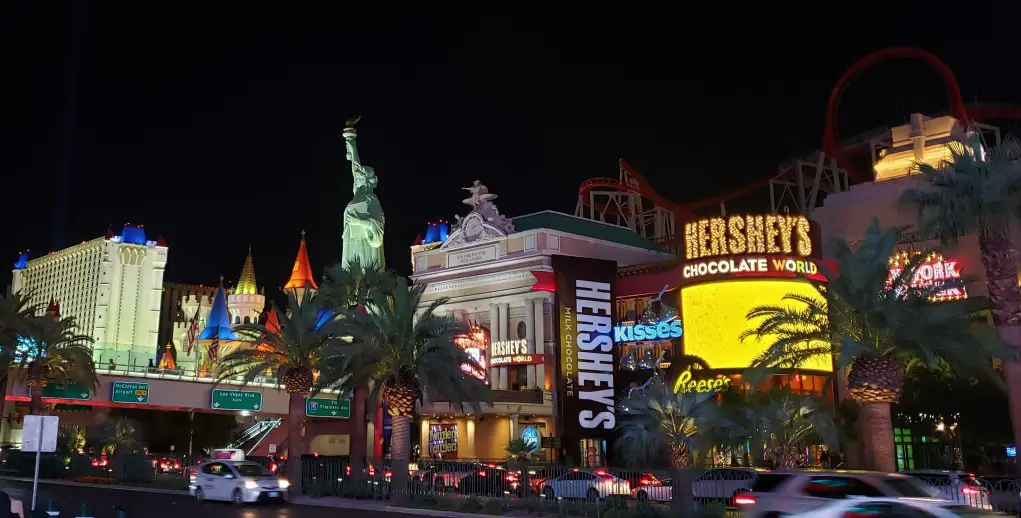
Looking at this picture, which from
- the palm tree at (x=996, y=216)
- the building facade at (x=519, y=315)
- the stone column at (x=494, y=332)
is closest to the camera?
the palm tree at (x=996, y=216)

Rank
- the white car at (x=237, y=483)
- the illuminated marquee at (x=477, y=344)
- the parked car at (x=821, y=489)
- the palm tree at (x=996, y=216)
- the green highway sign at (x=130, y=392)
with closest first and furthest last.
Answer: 1. the parked car at (x=821, y=489)
2. the palm tree at (x=996, y=216)
3. the white car at (x=237, y=483)
4. the green highway sign at (x=130, y=392)
5. the illuminated marquee at (x=477, y=344)

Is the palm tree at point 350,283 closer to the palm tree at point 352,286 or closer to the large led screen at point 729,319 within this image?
the palm tree at point 352,286

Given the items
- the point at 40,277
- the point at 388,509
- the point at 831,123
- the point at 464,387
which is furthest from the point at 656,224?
the point at 40,277

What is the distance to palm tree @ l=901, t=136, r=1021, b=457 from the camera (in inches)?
1067

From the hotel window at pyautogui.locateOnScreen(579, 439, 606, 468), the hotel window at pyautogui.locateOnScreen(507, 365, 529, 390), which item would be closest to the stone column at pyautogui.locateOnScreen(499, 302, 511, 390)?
the hotel window at pyautogui.locateOnScreen(507, 365, 529, 390)

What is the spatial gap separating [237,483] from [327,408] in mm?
25558

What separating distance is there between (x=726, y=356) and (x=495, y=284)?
18.4 meters

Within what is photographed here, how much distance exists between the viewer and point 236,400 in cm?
5344

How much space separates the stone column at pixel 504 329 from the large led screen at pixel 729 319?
13610 millimetres

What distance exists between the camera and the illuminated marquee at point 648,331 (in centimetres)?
5566

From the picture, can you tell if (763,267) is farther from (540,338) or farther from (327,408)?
(327,408)

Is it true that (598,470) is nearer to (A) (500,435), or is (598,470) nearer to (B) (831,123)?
(A) (500,435)

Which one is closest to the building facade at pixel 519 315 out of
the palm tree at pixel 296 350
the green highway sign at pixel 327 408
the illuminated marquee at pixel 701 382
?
the green highway sign at pixel 327 408

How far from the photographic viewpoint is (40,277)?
187250mm
